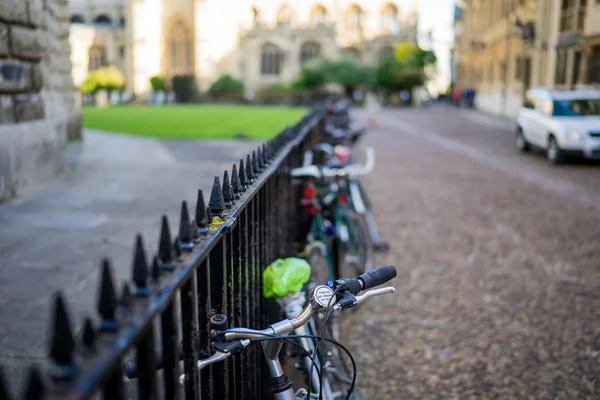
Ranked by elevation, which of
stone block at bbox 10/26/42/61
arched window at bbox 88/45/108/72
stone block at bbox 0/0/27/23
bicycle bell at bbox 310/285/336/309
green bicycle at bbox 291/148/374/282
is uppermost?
arched window at bbox 88/45/108/72

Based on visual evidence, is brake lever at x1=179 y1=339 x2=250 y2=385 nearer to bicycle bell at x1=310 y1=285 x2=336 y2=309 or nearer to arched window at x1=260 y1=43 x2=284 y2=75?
bicycle bell at x1=310 y1=285 x2=336 y2=309

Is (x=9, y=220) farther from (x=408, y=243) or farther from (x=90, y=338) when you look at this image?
(x=90, y=338)

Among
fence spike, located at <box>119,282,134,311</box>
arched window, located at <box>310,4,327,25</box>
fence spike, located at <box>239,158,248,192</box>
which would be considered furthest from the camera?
arched window, located at <box>310,4,327,25</box>

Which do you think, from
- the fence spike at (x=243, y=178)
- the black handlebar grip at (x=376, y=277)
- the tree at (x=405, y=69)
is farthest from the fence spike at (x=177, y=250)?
the tree at (x=405, y=69)

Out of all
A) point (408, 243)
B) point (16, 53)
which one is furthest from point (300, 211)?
point (16, 53)

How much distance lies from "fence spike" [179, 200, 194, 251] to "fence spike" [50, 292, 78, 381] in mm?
639

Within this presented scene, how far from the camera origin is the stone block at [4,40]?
7620 mm

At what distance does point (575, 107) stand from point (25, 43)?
487 inches

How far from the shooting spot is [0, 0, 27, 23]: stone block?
24.7 ft

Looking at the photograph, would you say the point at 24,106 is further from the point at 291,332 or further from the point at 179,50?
the point at 179,50

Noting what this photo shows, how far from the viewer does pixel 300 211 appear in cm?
542

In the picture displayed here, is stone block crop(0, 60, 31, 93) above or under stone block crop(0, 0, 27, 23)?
under

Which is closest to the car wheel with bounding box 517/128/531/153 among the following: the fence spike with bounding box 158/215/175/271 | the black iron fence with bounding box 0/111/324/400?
the black iron fence with bounding box 0/111/324/400

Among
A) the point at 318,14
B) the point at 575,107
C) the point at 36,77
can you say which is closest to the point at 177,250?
the point at 36,77
